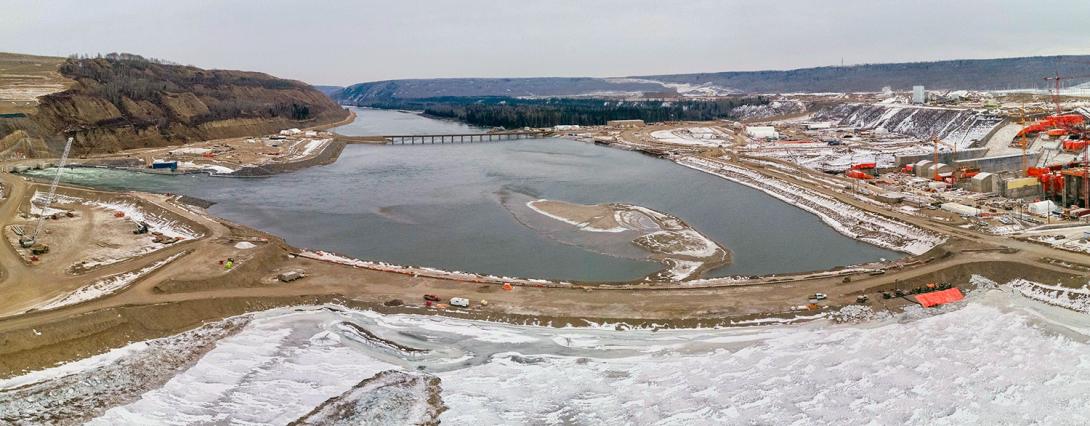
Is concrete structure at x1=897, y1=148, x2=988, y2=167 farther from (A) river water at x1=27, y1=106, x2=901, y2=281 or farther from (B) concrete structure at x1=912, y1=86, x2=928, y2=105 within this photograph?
(B) concrete structure at x1=912, y1=86, x2=928, y2=105

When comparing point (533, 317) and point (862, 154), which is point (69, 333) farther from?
point (862, 154)

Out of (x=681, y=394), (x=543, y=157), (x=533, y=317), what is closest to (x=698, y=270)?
(x=533, y=317)

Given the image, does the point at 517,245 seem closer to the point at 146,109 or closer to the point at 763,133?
the point at 763,133

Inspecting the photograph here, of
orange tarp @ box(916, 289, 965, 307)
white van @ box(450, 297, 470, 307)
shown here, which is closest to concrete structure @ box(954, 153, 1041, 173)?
orange tarp @ box(916, 289, 965, 307)

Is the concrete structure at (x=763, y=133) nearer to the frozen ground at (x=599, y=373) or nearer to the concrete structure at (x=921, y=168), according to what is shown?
the concrete structure at (x=921, y=168)

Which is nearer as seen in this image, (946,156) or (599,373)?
(599,373)

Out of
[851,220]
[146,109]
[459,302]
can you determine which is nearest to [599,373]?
[459,302]
